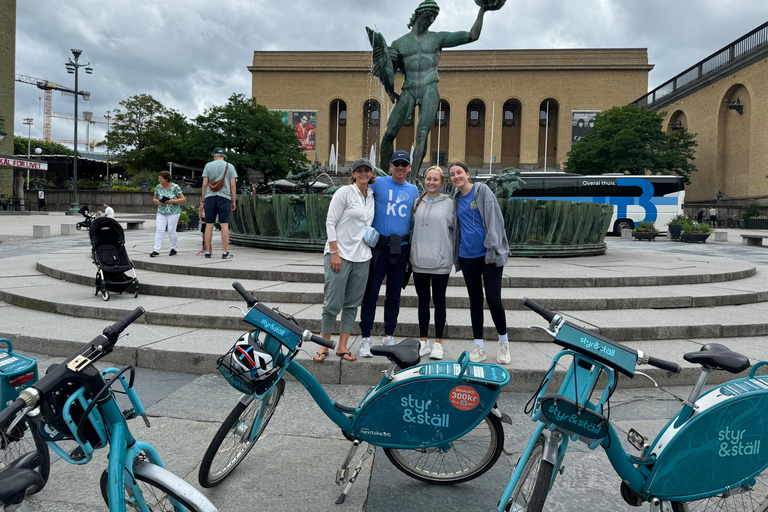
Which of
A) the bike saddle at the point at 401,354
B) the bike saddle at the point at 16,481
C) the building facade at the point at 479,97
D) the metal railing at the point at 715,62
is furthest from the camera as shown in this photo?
the building facade at the point at 479,97

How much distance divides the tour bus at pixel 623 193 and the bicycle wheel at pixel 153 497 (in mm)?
25469

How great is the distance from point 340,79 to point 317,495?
59833 millimetres

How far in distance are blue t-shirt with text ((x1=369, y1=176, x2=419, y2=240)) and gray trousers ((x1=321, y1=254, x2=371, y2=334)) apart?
0.36m

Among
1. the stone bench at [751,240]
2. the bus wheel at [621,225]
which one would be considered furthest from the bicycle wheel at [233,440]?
the bus wheel at [621,225]

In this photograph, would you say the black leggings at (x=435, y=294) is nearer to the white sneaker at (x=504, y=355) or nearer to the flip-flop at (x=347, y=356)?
the white sneaker at (x=504, y=355)

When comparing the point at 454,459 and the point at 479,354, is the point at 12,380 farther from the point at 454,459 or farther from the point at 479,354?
the point at 479,354

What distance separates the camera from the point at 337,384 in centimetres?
444

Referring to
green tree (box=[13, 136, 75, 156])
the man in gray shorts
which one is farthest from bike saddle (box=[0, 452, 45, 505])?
green tree (box=[13, 136, 75, 156])

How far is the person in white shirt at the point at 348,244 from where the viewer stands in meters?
4.23

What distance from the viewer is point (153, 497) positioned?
203cm

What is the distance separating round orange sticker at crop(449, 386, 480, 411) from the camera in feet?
8.55

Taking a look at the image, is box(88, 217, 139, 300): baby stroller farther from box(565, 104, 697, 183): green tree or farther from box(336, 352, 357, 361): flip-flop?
box(565, 104, 697, 183): green tree

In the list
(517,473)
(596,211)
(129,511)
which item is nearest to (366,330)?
(517,473)

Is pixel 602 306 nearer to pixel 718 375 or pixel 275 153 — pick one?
pixel 718 375
